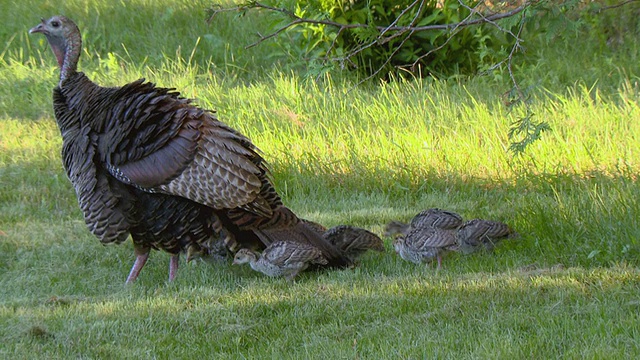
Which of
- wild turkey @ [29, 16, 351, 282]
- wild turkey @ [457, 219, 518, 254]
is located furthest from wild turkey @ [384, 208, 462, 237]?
wild turkey @ [29, 16, 351, 282]

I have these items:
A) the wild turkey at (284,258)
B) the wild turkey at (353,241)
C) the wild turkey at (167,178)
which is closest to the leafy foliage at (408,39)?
the wild turkey at (353,241)

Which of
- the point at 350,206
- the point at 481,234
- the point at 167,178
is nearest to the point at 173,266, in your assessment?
the point at 167,178

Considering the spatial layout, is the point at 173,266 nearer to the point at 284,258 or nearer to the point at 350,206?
the point at 284,258

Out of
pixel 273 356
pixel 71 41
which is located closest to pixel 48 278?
pixel 71 41

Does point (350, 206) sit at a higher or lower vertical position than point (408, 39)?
lower

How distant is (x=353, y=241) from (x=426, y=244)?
58 centimetres

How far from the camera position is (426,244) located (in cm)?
630

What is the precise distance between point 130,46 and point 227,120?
4025mm

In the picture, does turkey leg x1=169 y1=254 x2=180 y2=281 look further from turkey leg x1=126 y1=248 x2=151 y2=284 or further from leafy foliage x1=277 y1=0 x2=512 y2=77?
leafy foliage x1=277 y1=0 x2=512 y2=77

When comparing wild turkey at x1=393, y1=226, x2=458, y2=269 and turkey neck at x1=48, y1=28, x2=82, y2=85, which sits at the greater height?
turkey neck at x1=48, y1=28, x2=82, y2=85

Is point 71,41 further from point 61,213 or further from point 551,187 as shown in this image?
point 551,187

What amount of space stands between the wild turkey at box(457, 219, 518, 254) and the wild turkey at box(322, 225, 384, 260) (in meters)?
0.65

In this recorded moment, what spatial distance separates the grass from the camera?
16.6 feet

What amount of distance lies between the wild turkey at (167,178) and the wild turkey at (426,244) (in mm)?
444
